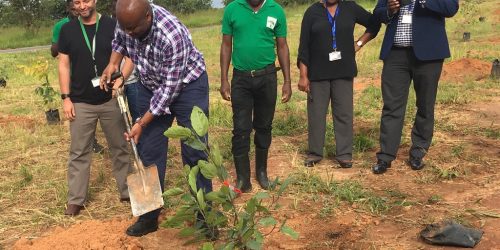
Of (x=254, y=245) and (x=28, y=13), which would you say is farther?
(x=28, y=13)

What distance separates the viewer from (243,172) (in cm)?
370

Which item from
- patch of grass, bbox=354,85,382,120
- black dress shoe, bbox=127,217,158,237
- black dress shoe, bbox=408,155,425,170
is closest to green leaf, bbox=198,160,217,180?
black dress shoe, bbox=127,217,158,237

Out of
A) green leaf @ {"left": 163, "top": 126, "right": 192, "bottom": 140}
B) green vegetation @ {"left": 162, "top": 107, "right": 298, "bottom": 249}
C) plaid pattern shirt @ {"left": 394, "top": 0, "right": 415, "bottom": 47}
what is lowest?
green vegetation @ {"left": 162, "top": 107, "right": 298, "bottom": 249}

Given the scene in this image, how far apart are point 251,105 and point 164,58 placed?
1.10 meters

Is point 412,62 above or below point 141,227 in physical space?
above

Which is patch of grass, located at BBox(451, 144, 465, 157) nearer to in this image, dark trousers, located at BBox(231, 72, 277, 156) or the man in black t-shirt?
dark trousers, located at BBox(231, 72, 277, 156)

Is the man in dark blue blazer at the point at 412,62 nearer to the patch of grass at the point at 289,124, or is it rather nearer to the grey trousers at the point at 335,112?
the grey trousers at the point at 335,112

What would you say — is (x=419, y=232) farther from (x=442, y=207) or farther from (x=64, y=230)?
(x=64, y=230)

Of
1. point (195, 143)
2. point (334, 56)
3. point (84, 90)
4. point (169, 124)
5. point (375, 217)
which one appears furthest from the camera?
point (334, 56)

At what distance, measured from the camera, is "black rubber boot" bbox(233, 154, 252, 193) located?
3.68m

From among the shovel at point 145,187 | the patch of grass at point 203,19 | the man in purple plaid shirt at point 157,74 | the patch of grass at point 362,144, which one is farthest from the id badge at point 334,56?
the patch of grass at point 203,19

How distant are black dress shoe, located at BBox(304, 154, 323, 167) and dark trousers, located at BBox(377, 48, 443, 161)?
1.72 ft

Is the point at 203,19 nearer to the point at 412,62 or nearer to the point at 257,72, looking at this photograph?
the point at 412,62

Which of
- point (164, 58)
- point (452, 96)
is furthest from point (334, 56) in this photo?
point (452, 96)
